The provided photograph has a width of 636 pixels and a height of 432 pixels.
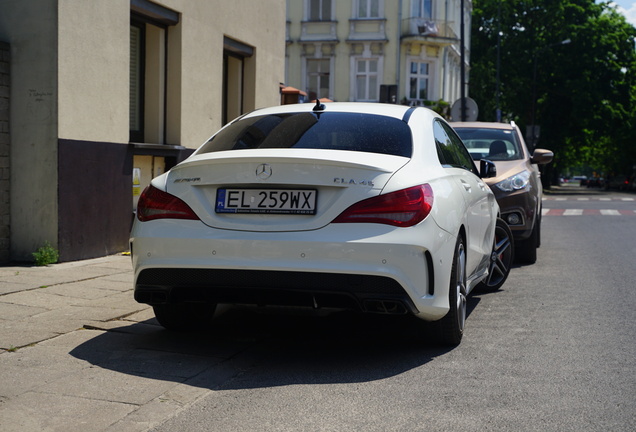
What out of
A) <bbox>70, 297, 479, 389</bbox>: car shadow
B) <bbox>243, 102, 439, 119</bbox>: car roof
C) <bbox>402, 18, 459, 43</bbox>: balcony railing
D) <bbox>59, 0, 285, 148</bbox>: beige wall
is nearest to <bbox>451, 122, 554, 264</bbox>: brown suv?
<bbox>59, 0, 285, 148</bbox>: beige wall

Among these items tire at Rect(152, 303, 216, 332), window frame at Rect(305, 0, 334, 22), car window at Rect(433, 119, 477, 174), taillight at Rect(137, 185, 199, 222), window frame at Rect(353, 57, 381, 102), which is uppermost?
window frame at Rect(305, 0, 334, 22)

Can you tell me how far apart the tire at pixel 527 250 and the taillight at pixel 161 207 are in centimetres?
639

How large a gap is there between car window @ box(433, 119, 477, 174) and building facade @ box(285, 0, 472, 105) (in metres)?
32.7

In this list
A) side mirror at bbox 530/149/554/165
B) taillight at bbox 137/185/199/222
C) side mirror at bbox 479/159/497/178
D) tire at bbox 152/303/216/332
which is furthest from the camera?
side mirror at bbox 530/149/554/165

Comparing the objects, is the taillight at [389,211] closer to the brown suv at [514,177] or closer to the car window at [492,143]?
the brown suv at [514,177]

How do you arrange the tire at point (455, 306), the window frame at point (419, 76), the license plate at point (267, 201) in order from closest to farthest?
1. the license plate at point (267, 201)
2. the tire at point (455, 306)
3. the window frame at point (419, 76)

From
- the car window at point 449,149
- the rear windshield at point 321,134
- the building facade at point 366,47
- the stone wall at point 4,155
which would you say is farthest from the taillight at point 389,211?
the building facade at point 366,47

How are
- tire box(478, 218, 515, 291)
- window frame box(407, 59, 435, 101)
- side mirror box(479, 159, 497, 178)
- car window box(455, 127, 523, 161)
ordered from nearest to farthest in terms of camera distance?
side mirror box(479, 159, 497, 178), tire box(478, 218, 515, 291), car window box(455, 127, 523, 161), window frame box(407, 59, 435, 101)

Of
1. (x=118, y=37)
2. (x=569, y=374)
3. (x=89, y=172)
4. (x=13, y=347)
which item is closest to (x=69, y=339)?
(x=13, y=347)

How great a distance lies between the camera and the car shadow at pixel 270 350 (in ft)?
15.8

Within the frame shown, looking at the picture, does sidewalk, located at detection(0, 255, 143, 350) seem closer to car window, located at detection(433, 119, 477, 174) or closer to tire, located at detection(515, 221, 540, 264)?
car window, located at detection(433, 119, 477, 174)

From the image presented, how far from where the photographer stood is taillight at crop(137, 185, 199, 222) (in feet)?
16.6

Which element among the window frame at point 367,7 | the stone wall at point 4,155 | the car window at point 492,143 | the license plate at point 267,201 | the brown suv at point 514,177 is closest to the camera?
the license plate at point 267,201

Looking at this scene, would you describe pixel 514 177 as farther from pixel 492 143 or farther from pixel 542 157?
pixel 492 143
